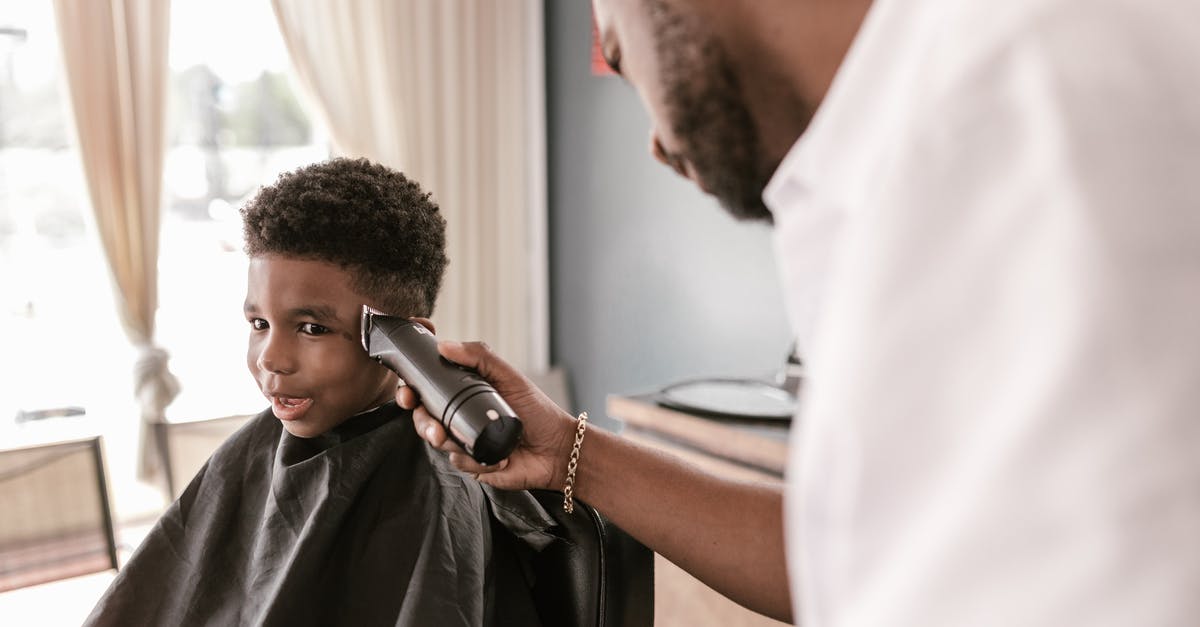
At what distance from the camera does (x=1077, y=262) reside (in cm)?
28

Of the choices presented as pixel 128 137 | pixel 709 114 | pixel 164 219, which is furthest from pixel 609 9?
pixel 164 219

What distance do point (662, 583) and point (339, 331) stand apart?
1146 millimetres

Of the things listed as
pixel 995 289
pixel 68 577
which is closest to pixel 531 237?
pixel 68 577

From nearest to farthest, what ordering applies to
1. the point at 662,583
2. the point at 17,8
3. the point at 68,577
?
1. the point at 68,577
2. the point at 662,583
3. the point at 17,8

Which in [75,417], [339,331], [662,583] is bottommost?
[662,583]

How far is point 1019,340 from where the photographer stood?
287 mm

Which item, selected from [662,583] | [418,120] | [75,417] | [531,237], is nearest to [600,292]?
[531,237]

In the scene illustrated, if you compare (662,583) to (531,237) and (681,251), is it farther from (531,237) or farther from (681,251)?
(531,237)

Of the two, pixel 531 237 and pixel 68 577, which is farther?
pixel 531 237

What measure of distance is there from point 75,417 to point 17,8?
1.22 meters

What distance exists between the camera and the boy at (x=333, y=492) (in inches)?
37.0

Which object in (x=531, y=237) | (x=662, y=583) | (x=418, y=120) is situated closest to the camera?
(x=662, y=583)

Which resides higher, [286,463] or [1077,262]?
[1077,262]

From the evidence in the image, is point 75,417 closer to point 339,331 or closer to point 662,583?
point 662,583
